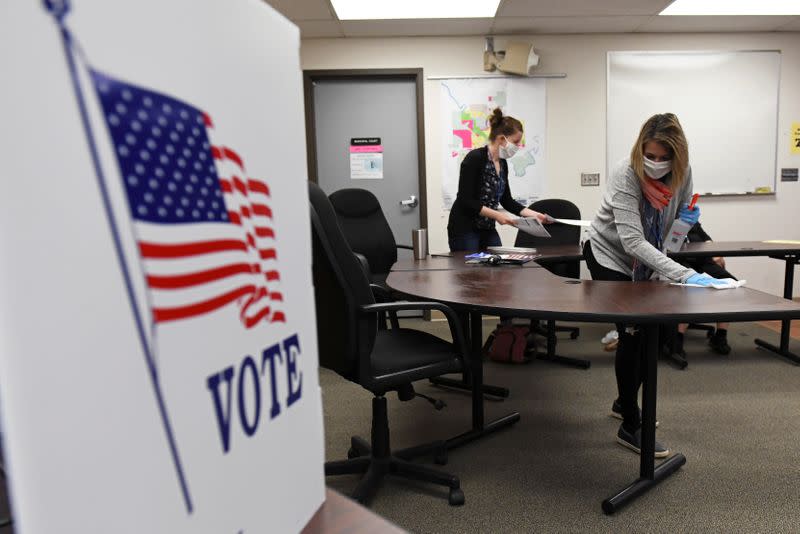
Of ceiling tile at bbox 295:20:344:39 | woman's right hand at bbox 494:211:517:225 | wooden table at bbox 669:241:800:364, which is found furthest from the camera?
ceiling tile at bbox 295:20:344:39

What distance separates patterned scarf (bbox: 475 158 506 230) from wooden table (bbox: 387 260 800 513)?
84 cm

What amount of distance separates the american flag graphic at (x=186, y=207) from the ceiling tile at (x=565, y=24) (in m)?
3.81

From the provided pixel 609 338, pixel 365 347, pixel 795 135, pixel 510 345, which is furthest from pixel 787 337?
pixel 365 347

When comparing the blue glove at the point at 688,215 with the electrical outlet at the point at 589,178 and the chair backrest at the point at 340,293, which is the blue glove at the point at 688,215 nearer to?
the chair backrest at the point at 340,293

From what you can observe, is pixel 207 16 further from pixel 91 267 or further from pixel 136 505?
pixel 136 505

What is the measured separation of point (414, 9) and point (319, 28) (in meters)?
0.72

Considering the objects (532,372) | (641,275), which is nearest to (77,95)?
(641,275)

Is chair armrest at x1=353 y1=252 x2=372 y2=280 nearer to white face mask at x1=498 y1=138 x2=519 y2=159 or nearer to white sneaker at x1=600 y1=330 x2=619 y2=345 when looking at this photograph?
white face mask at x1=498 y1=138 x2=519 y2=159

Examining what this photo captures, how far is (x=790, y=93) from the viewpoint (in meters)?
4.12

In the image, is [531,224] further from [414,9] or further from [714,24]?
[714,24]

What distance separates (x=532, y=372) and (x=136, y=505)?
9.11 feet

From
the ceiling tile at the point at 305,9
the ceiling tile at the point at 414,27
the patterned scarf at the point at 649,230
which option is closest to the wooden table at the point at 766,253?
the patterned scarf at the point at 649,230

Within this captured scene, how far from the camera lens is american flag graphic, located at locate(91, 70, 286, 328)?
261mm

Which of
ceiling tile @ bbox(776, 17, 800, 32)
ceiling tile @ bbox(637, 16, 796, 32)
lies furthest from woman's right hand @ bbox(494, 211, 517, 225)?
ceiling tile @ bbox(776, 17, 800, 32)
